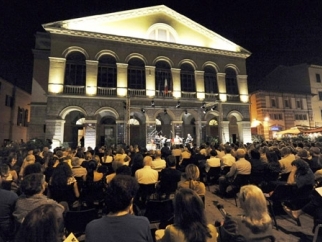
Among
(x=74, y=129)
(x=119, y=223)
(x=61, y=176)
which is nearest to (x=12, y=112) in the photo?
(x=74, y=129)

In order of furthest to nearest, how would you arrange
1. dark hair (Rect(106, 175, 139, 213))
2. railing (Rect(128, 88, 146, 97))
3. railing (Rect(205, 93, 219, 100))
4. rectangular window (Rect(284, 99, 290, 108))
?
1. rectangular window (Rect(284, 99, 290, 108))
2. railing (Rect(205, 93, 219, 100))
3. railing (Rect(128, 88, 146, 97))
4. dark hair (Rect(106, 175, 139, 213))

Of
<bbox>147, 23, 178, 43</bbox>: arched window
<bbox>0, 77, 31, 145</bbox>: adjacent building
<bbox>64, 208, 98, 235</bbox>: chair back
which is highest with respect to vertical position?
<bbox>147, 23, 178, 43</bbox>: arched window

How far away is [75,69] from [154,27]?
9.81 m

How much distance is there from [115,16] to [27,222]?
22220 mm

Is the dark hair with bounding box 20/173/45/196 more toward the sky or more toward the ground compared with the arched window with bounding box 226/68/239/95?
more toward the ground

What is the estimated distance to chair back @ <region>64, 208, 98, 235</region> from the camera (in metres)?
3.11

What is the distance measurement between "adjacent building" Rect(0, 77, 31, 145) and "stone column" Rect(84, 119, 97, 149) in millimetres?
9554

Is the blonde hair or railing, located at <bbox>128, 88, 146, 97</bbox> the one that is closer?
the blonde hair

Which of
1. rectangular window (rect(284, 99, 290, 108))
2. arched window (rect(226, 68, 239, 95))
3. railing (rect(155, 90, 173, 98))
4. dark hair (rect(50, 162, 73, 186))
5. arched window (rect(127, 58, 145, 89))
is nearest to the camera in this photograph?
dark hair (rect(50, 162, 73, 186))

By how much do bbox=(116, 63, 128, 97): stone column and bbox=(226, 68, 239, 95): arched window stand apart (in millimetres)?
12440

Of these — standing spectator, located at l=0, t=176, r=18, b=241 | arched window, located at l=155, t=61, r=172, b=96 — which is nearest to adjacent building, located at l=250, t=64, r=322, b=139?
arched window, located at l=155, t=61, r=172, b=96

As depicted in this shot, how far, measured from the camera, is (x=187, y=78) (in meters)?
22.2

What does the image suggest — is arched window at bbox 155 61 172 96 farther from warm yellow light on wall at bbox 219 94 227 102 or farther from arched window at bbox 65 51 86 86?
arched window at bbox 65 51 86 86

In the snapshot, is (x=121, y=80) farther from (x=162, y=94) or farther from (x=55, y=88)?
(x=55, y=88)
